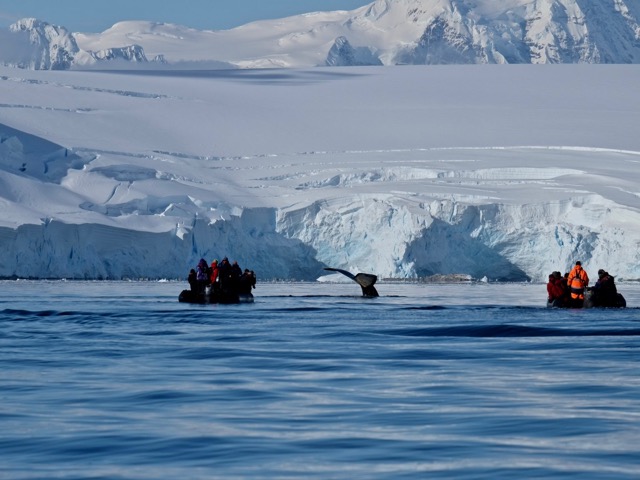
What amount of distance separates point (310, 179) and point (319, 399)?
151 ft

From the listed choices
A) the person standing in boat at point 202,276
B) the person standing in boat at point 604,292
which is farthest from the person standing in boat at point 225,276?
the person standing in boat at point 604,292

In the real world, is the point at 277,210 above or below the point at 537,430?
above

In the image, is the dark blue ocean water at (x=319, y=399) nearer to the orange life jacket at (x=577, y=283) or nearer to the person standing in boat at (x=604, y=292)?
the orange life jacket at (x=577, y=283)

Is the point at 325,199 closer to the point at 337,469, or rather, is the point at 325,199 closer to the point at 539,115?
the point at 539,115

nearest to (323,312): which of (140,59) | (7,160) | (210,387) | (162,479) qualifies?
(210,387)

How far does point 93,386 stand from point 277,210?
1525 inches

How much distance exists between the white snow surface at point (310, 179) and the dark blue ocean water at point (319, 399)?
83.0 ft

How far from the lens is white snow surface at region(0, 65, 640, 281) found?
4719 cm

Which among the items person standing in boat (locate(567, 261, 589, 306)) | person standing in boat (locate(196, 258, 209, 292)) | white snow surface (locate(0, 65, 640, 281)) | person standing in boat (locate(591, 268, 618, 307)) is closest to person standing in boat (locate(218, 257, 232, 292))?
person standing in boat (locate(196, 258, 209, 292))

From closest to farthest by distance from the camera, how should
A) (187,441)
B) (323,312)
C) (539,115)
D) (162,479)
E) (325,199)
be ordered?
(162,479)
(187,441)
(323,312)
(325,199)
(539,115)

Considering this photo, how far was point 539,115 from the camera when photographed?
7281cm

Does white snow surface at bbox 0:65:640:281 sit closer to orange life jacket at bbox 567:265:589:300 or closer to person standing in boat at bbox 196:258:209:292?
person standing in boat at bbox 196:258:209:292

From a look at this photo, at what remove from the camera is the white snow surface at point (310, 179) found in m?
47.2

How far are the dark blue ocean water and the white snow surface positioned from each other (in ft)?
83.0
